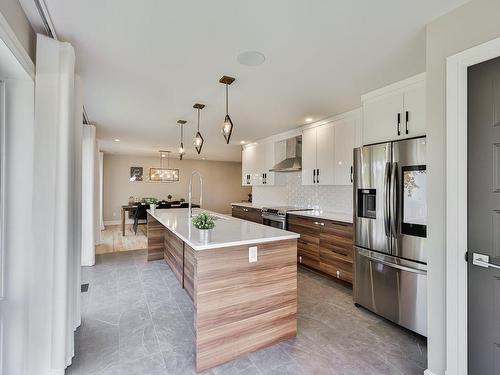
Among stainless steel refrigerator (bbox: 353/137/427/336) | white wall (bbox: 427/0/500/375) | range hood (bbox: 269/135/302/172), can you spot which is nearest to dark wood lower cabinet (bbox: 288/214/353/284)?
stainless steel refrigerator (bbox: 353/137/427/336)

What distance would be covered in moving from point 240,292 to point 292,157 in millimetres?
3591

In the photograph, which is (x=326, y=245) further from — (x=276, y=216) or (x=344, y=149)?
(x=344, y=149)

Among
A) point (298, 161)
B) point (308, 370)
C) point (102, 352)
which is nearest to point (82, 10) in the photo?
point (102, 352)

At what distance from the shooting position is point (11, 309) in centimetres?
166

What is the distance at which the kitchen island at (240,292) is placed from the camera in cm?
188

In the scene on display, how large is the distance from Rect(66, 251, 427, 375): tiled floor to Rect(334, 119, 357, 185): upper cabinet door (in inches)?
63.6

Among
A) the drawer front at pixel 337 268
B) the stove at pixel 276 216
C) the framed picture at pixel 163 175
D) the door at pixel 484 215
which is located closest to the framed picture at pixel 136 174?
the framed picture at pixel 163 175

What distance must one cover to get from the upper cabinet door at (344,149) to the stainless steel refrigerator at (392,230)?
0.95 metres

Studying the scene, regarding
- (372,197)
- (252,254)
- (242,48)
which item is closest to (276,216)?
(372,197)

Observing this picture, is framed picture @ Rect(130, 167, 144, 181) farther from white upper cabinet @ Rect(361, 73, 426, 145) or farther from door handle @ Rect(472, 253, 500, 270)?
door handle @ Rect(472, 253, 500, 270)

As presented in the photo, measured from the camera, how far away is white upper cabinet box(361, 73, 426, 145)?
249 centimetres

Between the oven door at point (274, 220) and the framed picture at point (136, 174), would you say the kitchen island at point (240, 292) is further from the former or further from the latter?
the framed picture at point (136, 174)

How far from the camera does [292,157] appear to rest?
17.0 feet

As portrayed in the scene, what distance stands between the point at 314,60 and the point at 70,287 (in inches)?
111
